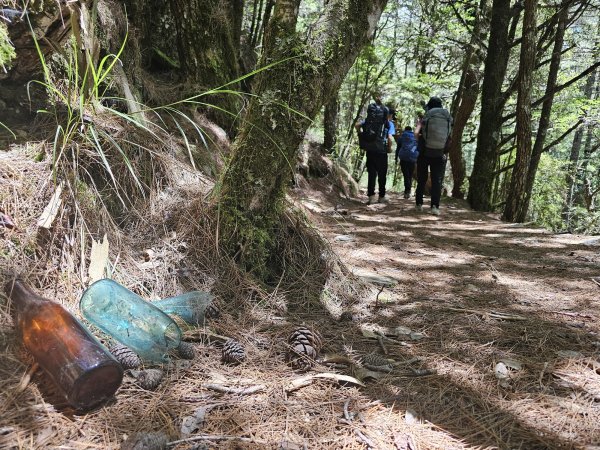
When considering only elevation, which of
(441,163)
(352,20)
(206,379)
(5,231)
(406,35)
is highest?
(406,35)

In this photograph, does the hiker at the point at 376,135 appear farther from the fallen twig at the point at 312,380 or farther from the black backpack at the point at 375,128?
the fallen twig at the point at 312,380

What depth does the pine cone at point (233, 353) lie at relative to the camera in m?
1.83

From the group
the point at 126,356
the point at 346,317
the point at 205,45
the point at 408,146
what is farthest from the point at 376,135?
the point at 126,356

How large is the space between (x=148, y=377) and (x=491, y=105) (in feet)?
27.8

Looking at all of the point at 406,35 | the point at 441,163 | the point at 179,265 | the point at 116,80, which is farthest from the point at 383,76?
the point at 179,265

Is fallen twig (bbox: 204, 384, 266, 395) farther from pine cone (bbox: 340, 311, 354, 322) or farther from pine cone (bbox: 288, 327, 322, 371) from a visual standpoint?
A: pine cone (bbox: 340, 311, 354, 322)

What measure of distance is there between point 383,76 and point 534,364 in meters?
13.2

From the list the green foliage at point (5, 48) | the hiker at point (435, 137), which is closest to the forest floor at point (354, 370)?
the green foliage at point (5, 48)

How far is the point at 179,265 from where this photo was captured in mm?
2355

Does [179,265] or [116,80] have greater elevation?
[116,80]

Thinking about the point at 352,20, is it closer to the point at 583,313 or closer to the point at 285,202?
the point at 285,202

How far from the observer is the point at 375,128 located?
7.24 metres

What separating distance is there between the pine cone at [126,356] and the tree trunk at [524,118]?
705 cm

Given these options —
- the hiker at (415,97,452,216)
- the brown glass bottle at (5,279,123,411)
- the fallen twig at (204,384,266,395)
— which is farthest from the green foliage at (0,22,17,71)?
the hiker at (415,97,452,216)
